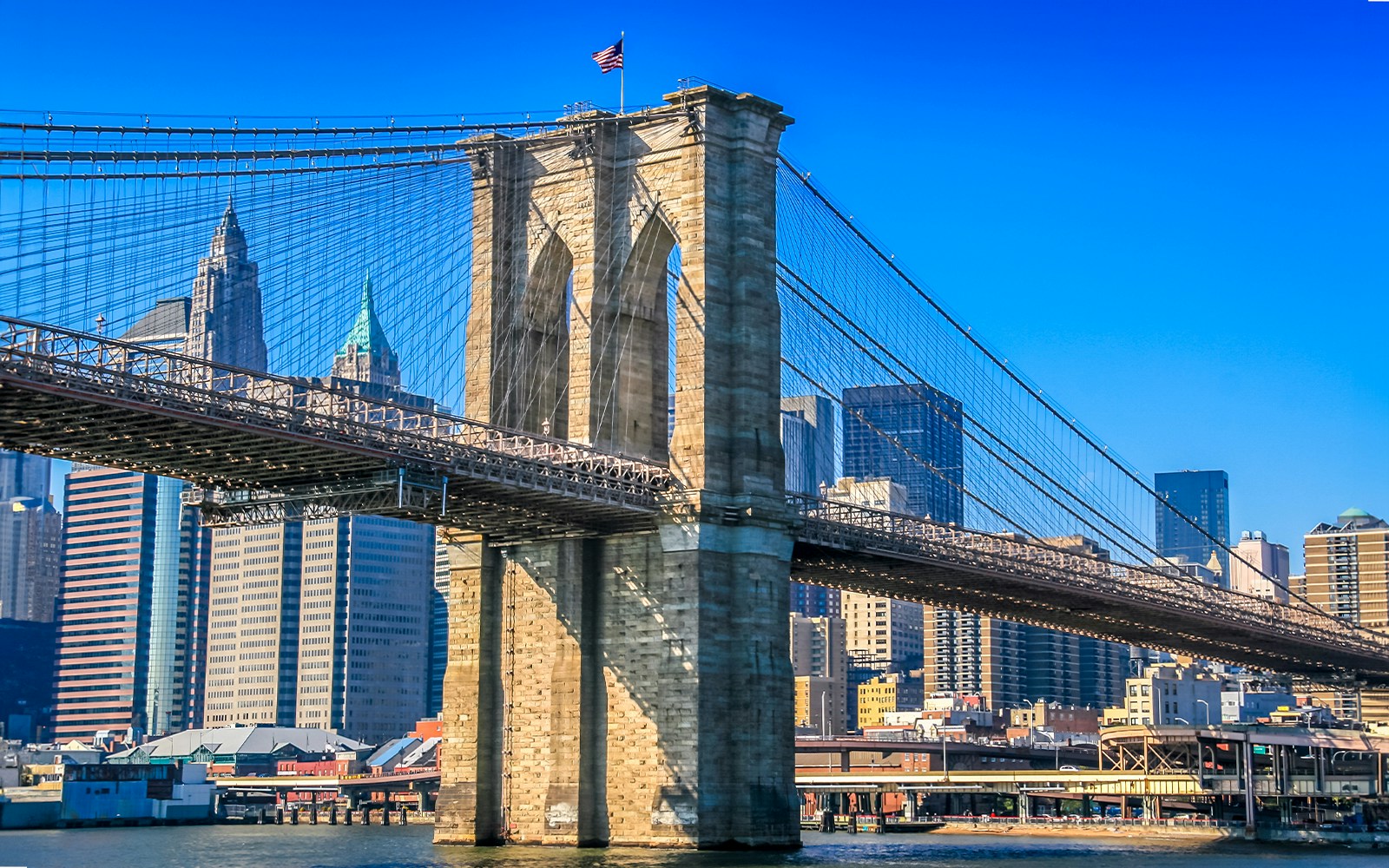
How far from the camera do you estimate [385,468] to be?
63812 millimetres

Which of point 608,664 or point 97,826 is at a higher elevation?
point 608,664

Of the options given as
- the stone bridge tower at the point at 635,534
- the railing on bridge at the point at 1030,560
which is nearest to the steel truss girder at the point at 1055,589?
the railing on bridge at the point at 1030,560

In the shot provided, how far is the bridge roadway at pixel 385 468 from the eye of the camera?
5600cm

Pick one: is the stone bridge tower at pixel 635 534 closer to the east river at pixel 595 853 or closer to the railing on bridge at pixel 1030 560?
the east river at pixel 595 853

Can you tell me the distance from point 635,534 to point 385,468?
13.2m

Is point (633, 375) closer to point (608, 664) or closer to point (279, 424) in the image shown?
point (608, 664)

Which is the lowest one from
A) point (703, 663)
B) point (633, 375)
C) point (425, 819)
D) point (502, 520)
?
point (425, 819)

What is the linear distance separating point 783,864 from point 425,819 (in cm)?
9557

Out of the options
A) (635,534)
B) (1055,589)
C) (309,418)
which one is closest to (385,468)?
(309,418)

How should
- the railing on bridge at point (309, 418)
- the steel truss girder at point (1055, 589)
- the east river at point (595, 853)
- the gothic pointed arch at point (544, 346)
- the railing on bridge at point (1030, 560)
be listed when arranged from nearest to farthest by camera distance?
the railing on bridge at point (309, 418), the east river at point (595, 853), the gothic pointed arch at point (544, 346), the railing on bridge at point (1030, 560), the steel truss girder at point (1055, 589)

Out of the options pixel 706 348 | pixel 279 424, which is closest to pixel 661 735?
pixel 706 348

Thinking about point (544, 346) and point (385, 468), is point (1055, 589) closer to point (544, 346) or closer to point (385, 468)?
point (544, 346)

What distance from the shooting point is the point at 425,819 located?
157750mm

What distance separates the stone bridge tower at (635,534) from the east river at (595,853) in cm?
258
